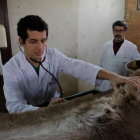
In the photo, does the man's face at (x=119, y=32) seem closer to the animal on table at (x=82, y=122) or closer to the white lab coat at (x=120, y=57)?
the white lab coat at (x=120, y=57)

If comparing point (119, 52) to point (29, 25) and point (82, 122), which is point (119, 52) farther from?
point (82, 122)

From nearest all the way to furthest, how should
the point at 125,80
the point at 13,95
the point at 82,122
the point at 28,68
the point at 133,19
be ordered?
the point at 82,122 → the point at 125,80 → the point at 13,95 → the point at 28,68 → the point at 133,19

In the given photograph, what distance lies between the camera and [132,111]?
0.56 meters

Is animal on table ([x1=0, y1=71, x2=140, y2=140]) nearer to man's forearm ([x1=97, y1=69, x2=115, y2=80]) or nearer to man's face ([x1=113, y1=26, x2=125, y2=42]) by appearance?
man's forearm ([x1=97, y1=69, x2=115, y2=80])

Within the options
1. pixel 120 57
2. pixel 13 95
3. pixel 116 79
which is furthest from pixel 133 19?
pixel 13 95

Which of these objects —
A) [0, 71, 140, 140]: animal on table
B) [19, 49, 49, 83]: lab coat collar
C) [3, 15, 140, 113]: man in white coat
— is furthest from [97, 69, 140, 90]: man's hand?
[19, 49, 49, 83]: lab coat collar

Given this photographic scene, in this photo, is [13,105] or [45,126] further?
[13,105]

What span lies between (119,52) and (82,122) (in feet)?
5.92

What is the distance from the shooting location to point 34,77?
112cm

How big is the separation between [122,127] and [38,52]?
71 cm

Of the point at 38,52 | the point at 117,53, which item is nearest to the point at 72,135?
the point at 38,52

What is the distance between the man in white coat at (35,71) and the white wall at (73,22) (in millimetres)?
1224

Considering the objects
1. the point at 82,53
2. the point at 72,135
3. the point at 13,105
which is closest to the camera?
the point at 72,135

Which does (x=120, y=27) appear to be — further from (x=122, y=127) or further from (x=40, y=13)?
(x=122, y=127)
